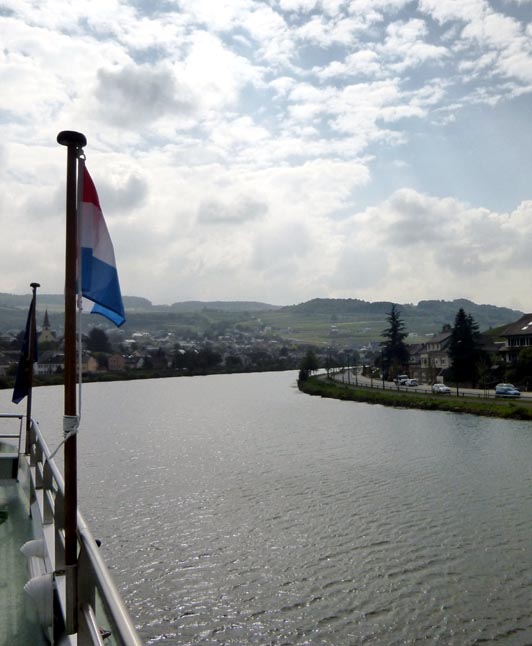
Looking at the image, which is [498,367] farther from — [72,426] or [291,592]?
[72,426]

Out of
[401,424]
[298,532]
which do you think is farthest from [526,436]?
[298,532]

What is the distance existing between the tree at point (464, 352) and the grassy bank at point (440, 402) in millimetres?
10830

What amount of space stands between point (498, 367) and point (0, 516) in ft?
231

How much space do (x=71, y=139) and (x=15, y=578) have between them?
15.2 feet

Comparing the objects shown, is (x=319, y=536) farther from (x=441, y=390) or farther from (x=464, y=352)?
(x=464, y=352)

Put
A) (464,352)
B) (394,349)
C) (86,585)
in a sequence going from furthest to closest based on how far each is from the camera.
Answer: (394,349)
(464,352)
(86,585)

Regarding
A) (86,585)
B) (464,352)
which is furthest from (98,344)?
(86,585)

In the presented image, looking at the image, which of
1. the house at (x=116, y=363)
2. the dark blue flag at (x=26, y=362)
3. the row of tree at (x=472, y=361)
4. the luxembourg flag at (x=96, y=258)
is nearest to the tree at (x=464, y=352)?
the row of tree at (x=472, y=361)

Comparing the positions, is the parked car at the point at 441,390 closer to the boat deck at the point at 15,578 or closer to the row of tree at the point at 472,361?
the row of tree at the point at 472,361

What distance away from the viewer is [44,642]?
473 centimetres

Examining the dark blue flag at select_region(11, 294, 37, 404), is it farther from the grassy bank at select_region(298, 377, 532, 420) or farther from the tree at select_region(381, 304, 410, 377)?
the tree at select_region(381, 304, 410, 377)

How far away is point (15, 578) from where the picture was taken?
6.04m

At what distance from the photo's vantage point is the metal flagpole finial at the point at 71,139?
464 centimetres

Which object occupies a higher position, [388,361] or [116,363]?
[388,361]
